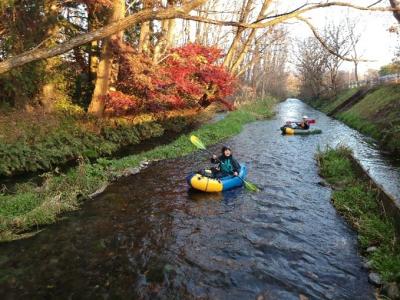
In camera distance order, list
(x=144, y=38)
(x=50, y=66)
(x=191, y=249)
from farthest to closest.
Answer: (x=144, y=38), (x=50, y=66), (x=191, y=249)

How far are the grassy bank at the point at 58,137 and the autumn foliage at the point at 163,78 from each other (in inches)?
38.5

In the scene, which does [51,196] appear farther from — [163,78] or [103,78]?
[163,78]

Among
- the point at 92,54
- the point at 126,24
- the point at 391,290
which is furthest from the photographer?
the point at 92,54

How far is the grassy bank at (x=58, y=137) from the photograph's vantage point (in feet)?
36.9

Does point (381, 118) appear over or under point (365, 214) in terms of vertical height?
over

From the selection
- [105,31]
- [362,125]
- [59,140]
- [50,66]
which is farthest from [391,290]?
[362,125]

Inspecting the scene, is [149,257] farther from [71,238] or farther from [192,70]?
[192,70]

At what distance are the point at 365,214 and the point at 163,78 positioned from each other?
431 inches

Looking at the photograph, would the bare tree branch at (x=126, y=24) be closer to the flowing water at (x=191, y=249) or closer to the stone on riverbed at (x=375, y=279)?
the flowing water at (x=191, y=249)

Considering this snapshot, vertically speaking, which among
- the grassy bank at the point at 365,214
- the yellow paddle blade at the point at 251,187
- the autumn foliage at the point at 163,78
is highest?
the autumn foliage at the point at 163,78

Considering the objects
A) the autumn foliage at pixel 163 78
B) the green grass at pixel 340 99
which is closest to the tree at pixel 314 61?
the green grass at pixel 340 99

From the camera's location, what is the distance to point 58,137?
42.6 feet

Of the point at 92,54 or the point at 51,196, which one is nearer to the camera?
the point at 51,196

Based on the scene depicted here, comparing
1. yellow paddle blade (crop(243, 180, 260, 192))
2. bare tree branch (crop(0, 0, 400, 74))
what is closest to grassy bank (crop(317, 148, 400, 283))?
yellow paddle blade (crop(243, 180, 260, 192))
